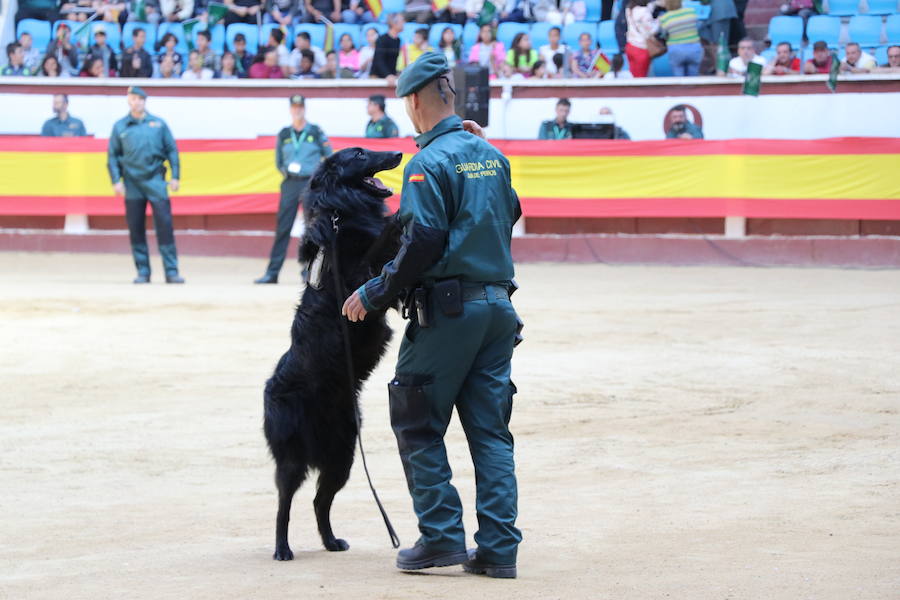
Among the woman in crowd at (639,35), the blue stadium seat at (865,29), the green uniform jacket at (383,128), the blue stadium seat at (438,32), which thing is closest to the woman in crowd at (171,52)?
the blue stadium seat at (438,32)

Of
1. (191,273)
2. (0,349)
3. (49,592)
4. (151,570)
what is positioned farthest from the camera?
(191,273)

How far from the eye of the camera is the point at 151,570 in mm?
4883

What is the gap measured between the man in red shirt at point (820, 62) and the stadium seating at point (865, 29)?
134cm

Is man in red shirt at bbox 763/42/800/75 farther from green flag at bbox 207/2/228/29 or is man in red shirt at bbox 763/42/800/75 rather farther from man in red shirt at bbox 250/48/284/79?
green flag at bbox 207/2/228/29

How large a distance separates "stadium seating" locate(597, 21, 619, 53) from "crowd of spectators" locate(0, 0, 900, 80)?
0.06 meters

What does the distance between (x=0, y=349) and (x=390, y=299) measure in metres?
7.14

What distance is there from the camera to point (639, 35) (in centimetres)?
1981

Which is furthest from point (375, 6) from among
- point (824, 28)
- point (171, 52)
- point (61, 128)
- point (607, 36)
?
point (824, 28)

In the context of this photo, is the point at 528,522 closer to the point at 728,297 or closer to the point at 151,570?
the point at 151,570

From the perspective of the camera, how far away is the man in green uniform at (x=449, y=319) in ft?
15.3

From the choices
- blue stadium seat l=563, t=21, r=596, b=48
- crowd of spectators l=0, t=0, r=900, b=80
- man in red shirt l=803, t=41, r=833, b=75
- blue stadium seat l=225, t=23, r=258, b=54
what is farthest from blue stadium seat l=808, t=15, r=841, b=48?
blue stadium seat l=225, t=23, r=258, b=54

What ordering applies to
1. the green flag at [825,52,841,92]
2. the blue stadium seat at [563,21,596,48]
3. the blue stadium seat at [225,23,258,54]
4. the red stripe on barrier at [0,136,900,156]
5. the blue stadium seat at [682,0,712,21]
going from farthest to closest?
1. the blue stadium seat at [225,23,258,54]
2. the blue stadium seat at [563,21,596,48]
3. the blue stadium seat at [682,0,712,21]
4. the green flag at [825,52,841,92]
5. the red stripe on barrier at [0,136,900,156]

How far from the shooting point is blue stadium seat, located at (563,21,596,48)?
2114 cm

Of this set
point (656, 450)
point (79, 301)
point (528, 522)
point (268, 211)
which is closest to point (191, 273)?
point (268, 211)
